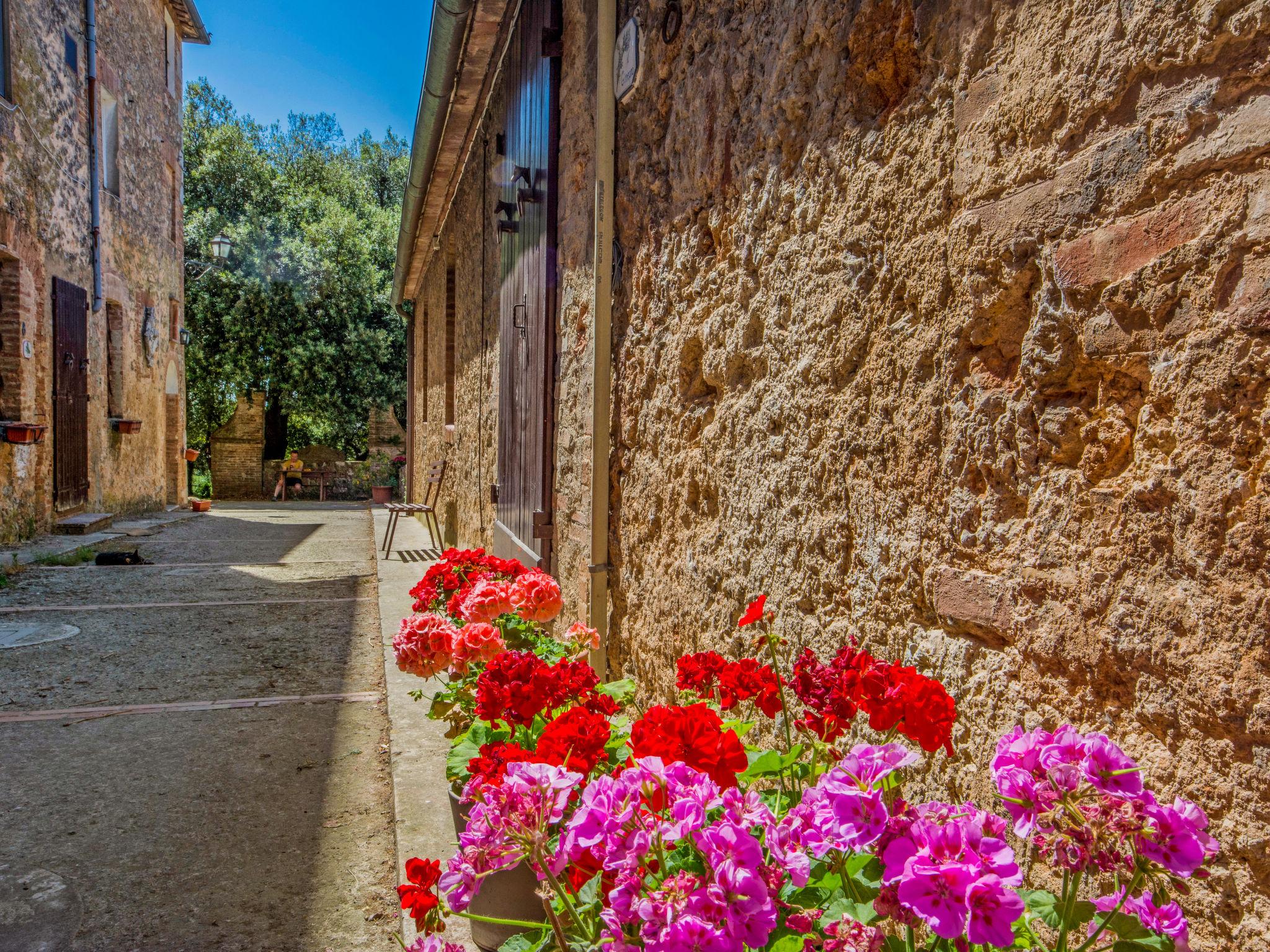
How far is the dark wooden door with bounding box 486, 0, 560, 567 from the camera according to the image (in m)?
3.46

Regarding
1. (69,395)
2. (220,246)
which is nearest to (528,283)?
(69,395)

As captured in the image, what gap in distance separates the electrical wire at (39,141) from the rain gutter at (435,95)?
3356 millimetres

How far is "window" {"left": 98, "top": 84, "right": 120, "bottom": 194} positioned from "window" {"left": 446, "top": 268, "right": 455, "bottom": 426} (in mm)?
5184

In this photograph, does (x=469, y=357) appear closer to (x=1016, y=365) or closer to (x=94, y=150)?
(x=1016, y=365)

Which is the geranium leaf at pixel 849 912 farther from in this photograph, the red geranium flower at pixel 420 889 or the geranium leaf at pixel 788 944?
the red geranium flower at pixel 420 889

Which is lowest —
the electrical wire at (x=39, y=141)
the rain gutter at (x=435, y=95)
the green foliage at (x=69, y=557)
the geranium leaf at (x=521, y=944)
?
the green foliage at (x=69, y=557)

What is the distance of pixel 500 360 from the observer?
4.86 metres

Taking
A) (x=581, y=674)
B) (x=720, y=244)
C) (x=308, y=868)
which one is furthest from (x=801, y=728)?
(x=308, y=868)

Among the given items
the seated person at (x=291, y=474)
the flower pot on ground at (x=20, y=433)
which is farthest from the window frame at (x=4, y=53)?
the seated person at (x=291, y=474)

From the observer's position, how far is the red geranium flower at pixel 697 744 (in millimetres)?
973

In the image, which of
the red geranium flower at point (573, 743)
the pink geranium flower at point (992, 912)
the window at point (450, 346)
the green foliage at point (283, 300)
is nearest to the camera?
the pink geranium flower at point (992, 912)

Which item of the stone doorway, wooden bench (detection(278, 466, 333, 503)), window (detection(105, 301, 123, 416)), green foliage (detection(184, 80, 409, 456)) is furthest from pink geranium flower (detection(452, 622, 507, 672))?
wooden bench (detection(278, 466, 333, 503))

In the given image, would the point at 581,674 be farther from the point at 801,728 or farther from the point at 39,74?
the point at 39,74

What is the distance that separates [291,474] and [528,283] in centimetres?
1600
